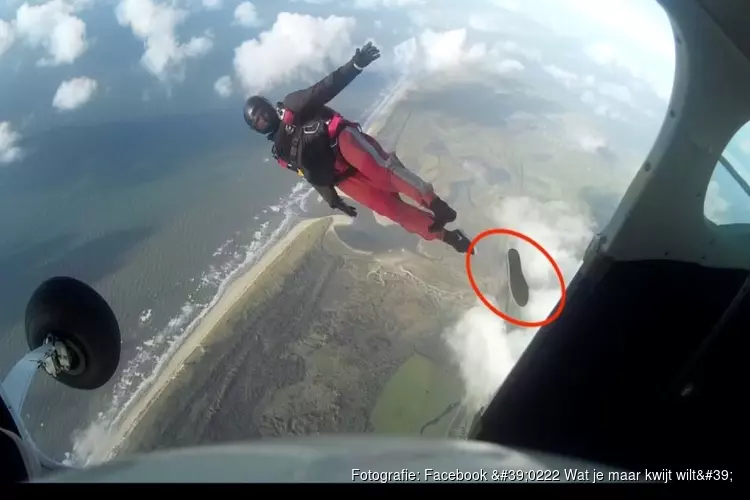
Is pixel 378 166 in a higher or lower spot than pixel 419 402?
higher

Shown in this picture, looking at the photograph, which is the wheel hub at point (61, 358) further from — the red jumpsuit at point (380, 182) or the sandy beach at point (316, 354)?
the red jumpsuit at point (380, 182)

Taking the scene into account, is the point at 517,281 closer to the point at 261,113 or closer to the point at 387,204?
the point at 387,204

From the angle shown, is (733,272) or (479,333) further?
(479,333)

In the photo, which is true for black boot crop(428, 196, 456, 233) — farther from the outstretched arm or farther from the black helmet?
the black helmet

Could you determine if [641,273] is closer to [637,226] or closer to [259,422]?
[637,226]

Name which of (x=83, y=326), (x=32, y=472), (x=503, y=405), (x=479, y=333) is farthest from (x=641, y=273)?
(x=479, y=333)

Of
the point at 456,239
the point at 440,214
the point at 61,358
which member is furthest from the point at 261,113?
the point at 61,358

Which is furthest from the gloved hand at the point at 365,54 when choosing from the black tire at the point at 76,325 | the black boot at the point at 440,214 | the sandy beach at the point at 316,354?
the sandy beach at the point at 316,354
